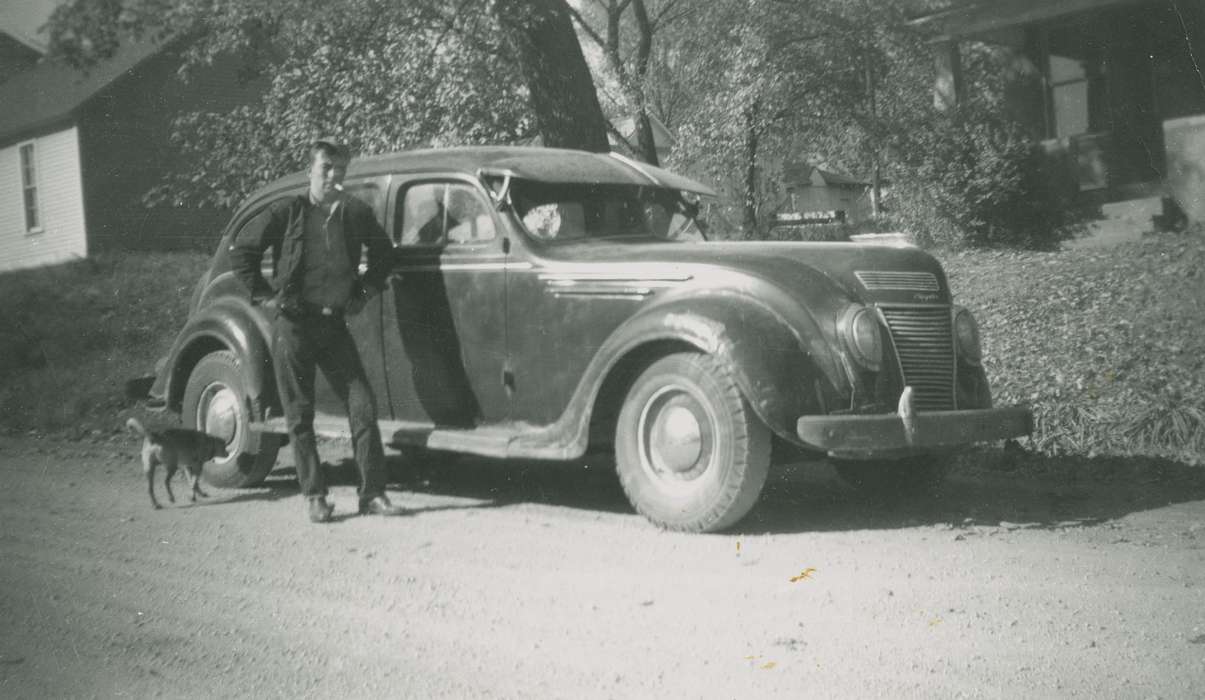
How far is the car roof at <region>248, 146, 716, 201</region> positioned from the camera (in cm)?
749

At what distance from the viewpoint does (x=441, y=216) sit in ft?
25.1

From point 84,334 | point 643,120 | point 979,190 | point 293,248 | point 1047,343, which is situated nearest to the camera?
point 293,248

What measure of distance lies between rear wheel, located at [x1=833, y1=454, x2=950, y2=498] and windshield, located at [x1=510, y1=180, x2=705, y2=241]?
1790 millimetres

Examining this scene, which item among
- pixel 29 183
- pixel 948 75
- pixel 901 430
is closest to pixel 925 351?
pixel 901 430

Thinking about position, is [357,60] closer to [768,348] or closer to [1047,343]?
[1047,343]

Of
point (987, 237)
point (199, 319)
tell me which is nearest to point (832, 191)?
point (987, 237)

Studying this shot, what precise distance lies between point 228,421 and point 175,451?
694 millimetres

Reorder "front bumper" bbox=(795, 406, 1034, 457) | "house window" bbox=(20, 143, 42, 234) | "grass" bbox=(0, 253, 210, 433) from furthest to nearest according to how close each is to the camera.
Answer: "house window" bbox=(20, 143, 42, 234)
"grass" bbox=(0, 253, 210, 433)
"front bumper" bbox=(795, 406, 1034, 457)

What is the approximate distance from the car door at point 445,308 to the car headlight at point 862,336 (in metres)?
2.00

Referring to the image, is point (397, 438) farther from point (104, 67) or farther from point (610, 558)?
point (104, 67)

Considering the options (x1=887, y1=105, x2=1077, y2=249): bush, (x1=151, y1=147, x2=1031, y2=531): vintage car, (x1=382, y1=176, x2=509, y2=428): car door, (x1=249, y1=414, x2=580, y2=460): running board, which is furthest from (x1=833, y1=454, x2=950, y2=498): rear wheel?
(x1=887, y1=105, x2=1077, y2=249): bush

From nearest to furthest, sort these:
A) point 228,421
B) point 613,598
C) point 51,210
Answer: point 613,598
point 228,421
point 51,210

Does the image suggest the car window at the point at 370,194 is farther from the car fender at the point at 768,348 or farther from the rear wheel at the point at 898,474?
the rear wheel at the point at 898,474

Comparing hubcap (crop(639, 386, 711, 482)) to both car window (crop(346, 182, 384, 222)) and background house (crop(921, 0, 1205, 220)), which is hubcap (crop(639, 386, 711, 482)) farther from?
background house (crop(921, 0, 1205, 220))
